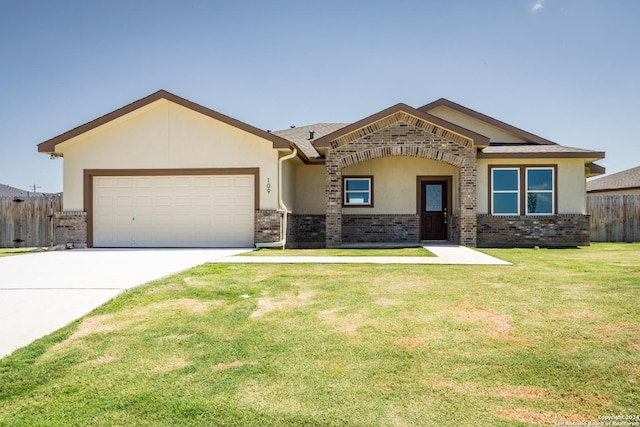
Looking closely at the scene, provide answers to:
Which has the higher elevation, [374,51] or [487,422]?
[374,51]

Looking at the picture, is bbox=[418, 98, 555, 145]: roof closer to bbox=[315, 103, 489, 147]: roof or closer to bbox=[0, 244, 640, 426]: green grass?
bbox=[315, 103, 489, 147]: roof

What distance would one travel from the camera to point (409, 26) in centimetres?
1438

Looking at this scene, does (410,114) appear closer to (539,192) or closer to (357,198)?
(357,198)

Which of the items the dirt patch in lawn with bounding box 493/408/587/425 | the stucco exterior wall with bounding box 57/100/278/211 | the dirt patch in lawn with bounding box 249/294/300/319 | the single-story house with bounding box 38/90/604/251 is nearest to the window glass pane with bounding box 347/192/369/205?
the single-story house with bounding box 38/90/604/251

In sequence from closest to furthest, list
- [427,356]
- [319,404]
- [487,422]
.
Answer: [487,422]
[319,404]
[427,356]

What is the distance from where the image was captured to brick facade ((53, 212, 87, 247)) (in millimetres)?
14898

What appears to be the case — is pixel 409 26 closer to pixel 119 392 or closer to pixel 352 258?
pixel 352 258

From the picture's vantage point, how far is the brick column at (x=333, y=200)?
14.9 m

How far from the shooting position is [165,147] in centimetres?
1480

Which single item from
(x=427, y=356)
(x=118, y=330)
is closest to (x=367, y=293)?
(x=427, y=356)

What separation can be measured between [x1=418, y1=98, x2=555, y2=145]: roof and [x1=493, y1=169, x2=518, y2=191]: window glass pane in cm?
258

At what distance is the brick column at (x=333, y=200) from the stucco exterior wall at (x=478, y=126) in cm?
580

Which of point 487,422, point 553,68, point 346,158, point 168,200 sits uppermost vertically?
point 553,68

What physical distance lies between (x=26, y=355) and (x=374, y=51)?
14519 mm
